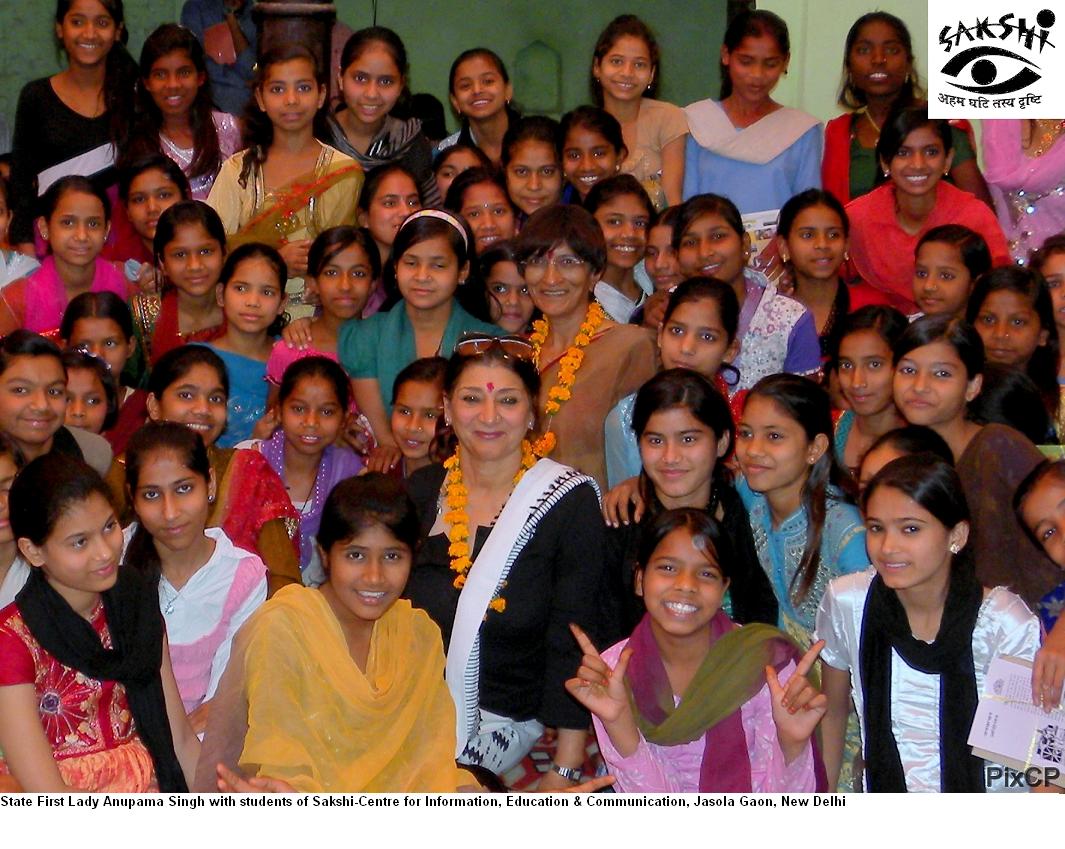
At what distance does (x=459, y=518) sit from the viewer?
10.3ft

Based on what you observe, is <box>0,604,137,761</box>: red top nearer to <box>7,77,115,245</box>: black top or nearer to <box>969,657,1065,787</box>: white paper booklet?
<box>969,657,1065,787</box>: white paper booklet

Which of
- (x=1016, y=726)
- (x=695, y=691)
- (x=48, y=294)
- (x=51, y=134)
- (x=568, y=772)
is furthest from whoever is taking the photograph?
(x=51, y=134)

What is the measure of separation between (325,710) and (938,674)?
112 centimetres

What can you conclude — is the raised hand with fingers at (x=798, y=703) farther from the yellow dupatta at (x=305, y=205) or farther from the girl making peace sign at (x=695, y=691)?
the yellow dupatta at (x=305, y=205)

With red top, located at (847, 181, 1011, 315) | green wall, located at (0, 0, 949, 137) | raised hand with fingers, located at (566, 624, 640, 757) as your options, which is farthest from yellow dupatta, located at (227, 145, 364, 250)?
raised hand with fingers, located at (566, 624, 640, 757)

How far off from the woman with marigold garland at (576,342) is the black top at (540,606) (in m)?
0.51

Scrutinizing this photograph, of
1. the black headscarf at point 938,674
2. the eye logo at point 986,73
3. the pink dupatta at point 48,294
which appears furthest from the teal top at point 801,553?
the pink dupatta at point 48,294

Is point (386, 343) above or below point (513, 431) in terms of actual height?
above

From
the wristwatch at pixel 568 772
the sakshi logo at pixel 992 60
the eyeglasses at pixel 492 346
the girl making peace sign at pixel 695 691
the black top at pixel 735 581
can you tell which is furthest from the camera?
the sakshi logo at pixel 992 60

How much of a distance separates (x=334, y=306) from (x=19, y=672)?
63.9 inches

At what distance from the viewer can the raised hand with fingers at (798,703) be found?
9.03ft

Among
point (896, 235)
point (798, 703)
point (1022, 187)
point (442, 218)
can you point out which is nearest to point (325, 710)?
point (798, 703)

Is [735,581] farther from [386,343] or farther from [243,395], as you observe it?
[243,395]
